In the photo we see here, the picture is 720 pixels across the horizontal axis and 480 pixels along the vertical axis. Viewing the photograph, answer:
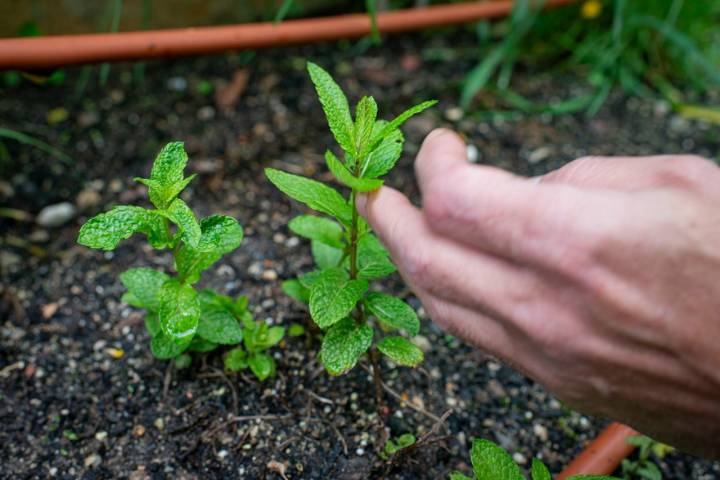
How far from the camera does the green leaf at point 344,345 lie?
1061 mm

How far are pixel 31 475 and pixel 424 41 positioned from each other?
193 cm

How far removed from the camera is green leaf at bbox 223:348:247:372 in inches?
50.2

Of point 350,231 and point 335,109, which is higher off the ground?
point 335,109

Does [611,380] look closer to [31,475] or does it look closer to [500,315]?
[500,315]

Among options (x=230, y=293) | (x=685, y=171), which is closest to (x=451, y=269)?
(x=685, y=171)

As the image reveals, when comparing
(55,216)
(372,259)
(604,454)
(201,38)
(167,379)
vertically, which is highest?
(201,38)

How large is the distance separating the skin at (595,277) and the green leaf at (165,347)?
0.56 meters

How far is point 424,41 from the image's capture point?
2.49 metres

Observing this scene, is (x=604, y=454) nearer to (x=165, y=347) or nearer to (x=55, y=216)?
(x=165, y=347)

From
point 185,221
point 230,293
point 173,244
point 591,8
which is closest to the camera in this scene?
point 185,221

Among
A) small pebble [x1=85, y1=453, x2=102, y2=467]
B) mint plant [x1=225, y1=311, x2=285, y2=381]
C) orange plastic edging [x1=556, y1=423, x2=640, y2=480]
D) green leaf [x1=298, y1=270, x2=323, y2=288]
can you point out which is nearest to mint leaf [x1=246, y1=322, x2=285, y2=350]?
mint plant [x1=225, y1=311, x2=285, y2=381]

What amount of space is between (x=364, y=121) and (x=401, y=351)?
39cm

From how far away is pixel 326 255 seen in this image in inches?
51.5

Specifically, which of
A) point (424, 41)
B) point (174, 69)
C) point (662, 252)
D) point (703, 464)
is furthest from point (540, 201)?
point (424, 41)
